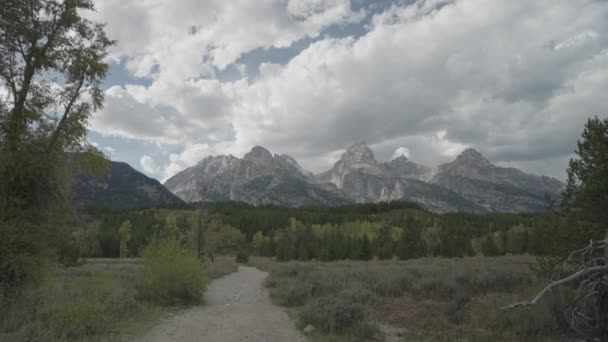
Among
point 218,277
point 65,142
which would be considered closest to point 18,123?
point 65,142

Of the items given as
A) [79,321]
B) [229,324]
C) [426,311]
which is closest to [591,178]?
[426,311]

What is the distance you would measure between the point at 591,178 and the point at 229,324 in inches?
439

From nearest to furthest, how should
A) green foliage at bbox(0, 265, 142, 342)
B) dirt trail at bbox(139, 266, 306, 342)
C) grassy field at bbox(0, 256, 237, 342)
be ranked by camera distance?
green foliage at bbox(0, 265, 142, 342) → grassy field at bbox(0, 256, 237, 342) → dirt trail at bbox(139, 266, 306, 342)

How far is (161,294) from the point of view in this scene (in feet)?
48.2

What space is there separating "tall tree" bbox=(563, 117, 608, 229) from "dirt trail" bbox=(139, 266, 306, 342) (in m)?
8.61

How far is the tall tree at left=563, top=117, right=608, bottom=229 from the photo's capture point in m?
9.76

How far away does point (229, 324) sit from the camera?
37.9 ft

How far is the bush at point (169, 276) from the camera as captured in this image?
1470cm

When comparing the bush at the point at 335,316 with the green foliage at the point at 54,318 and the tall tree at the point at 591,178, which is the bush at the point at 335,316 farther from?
the tall tree at the point at 591,178

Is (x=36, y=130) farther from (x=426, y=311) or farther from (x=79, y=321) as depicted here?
(x=426, y=311)

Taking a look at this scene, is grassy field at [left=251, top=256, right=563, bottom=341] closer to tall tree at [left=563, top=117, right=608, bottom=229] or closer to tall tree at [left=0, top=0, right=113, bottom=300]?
tall tree at [left=563, top=117, right=608, bottom=229]

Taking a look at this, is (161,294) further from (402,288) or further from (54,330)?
(402,288)

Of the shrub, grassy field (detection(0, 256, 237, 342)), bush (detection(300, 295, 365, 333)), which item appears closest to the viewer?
grassy field (detection(0, 256, 237, 342))

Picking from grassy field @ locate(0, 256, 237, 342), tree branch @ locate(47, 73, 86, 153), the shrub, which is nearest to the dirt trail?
grassy field @ locate(0, 256, 237, 342)
